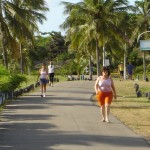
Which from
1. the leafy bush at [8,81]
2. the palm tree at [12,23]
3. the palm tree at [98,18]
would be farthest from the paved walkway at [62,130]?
the palm tree at [98,18]

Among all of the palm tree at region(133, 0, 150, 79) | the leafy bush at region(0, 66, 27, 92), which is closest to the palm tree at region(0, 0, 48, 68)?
the leafy bush at region(0, 66, 27, 92)

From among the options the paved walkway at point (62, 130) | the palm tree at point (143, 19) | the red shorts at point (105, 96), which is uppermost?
the palm tree at point (143, 19)

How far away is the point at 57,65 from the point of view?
63.5 meters

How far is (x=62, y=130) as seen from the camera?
11094 millimetres

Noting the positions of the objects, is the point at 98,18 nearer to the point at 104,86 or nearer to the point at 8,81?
the point at 8,81

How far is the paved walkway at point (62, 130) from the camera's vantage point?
30.5 feet

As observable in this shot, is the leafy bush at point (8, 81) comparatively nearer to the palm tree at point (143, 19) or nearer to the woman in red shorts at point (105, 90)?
the woman in red shorts at point (105, 90)

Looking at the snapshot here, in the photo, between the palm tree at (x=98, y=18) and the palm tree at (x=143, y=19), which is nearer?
the palm tree at (x=98, y=18)

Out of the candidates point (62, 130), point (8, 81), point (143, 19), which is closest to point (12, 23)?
point (8, 81)

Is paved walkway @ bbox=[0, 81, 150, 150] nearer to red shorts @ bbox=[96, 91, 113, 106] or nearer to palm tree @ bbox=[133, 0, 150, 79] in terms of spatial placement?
red shorts @ bbox=[96, 91, 113, 106]

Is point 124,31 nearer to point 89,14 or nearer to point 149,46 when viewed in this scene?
point 89,14

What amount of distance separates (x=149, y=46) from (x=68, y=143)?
32.6 feet

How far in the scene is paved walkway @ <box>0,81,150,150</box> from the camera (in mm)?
9297

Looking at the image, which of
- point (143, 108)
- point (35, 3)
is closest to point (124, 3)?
point (35, 3)
